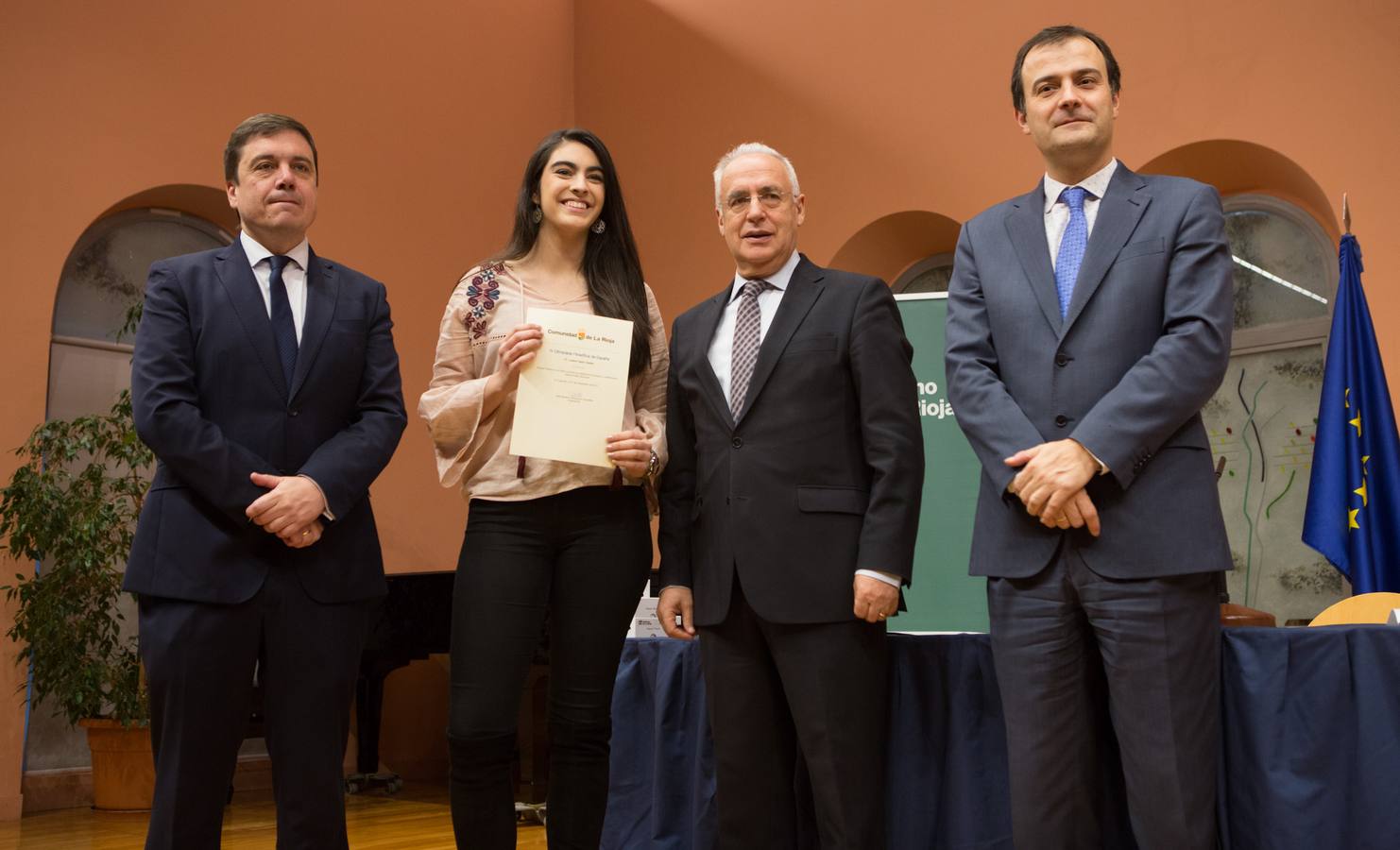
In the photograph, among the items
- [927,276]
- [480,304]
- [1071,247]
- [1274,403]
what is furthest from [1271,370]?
[480,304]

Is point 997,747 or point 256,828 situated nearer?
point 997,747

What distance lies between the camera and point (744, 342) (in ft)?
7.82

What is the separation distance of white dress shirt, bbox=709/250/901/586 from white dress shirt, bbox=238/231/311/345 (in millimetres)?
794

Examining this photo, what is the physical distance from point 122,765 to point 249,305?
3869 millimetres

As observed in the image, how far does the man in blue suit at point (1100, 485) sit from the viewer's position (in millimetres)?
1938

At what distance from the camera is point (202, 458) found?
2.12 metres

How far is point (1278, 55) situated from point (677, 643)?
392cm

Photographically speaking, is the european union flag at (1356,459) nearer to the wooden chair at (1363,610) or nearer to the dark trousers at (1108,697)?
the wooden chair at (1363,610)

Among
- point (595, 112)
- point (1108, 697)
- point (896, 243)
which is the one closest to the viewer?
point (1108, 697)

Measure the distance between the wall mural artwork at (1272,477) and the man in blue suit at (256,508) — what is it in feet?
14.5

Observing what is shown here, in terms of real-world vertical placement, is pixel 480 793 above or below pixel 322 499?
below

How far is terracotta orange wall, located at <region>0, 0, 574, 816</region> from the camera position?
5414mm

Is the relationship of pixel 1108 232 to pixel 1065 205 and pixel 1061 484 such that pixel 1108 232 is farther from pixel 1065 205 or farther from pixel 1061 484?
pixel 1061 484

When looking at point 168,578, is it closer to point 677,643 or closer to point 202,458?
point 202,458
